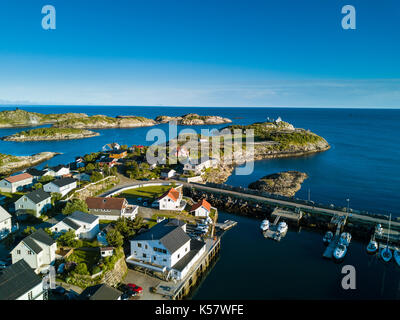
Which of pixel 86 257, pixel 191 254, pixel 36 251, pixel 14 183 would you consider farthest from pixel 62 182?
pixel 191 254

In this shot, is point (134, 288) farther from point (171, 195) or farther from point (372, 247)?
point (372, 247)

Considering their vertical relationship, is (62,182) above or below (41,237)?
above

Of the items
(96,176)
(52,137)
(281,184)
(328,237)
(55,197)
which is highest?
(52,137)

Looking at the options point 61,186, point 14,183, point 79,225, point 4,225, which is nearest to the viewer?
point 79,225

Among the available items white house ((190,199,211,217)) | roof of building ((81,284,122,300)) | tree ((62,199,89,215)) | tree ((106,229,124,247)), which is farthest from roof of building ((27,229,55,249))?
white house ((190,199,211,217))

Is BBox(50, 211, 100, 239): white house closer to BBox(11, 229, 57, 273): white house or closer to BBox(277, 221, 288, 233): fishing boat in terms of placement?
BBox(11, 229, 57, 273): white house

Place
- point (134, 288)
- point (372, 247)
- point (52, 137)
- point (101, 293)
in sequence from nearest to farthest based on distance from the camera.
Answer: point (101, 293) < point (134, 288) < point (372, 247) < point (52, 137)
